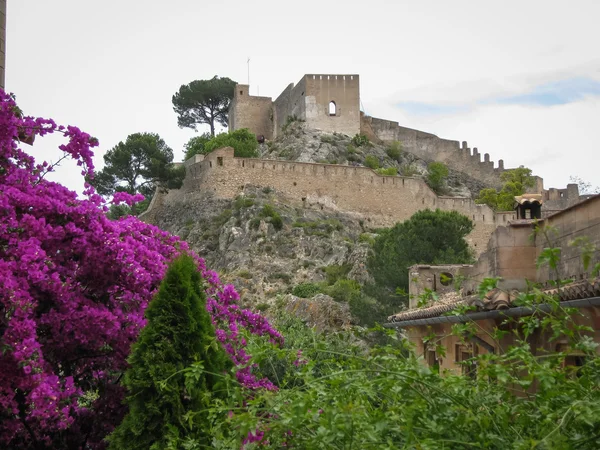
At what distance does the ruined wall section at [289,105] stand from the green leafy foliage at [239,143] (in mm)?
4559

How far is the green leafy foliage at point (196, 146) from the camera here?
223 feet

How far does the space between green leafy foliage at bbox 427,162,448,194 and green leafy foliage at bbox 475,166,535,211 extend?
307 centimetres

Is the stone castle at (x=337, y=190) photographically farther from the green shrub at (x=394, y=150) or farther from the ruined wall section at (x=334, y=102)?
the green shrub at (x=394, y=150)

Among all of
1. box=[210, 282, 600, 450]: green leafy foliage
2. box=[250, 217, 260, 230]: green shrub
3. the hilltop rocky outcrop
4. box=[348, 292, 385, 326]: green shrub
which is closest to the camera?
box=[210, 282, 600, 450]: green leafy foliage

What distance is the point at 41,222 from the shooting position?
9.90 meters

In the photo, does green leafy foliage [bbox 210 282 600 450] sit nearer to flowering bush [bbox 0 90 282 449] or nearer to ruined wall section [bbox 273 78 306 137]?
flowering bush [bbox 0 90 282 449]

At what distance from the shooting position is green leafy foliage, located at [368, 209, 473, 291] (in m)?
38.5

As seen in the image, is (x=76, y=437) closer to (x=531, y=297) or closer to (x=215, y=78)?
(x=531, y=297)

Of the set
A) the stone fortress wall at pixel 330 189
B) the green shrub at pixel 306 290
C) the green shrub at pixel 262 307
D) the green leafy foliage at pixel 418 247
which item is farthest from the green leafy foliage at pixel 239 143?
the green leafy foliage at pixel 418 247

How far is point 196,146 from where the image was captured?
6944 centimetres

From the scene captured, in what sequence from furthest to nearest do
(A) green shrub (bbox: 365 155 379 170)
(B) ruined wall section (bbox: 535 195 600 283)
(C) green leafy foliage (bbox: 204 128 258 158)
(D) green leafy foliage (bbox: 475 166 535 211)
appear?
(A) green shrub (bbox: 365 155 379 170)
(D) green leafy foliage (bbox: 475 166 535 211)
(C) green leafy foliage (bbox: 204 128 258 158)
(B) ruined wall section (bbox: 535 195 600 283)

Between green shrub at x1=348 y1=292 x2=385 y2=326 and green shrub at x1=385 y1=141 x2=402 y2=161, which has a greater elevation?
green shrub at x1=385 y1=141 x2=402 y2=161

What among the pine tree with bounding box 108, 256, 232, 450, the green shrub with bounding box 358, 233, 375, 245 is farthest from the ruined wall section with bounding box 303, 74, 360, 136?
the pine tree with bounding box 108, 256, 232, 450

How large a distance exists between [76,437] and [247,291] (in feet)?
118
